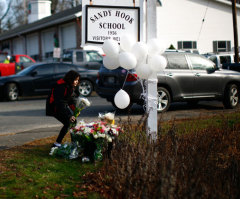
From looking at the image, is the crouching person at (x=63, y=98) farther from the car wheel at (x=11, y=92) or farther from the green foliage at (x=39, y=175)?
the car wheel at (x=11, y=92)

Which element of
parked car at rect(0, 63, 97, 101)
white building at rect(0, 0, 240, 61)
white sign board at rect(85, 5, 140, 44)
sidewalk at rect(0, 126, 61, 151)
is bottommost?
sidewalk at rect(0, 126, 61, 151)

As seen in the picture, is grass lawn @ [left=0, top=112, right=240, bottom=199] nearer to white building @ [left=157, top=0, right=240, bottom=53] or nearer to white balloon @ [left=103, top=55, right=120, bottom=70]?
white balloon @ [left=103, top=55, right=120, bottom=70]

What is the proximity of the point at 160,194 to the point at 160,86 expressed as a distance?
8450 millimetres

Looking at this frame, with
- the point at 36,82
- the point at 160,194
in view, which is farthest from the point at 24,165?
the point at 36,82

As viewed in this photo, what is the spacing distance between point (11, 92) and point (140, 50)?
40.5 ft

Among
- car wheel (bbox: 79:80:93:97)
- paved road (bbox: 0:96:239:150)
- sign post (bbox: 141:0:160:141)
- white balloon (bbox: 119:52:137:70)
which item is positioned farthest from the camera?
car wheel (bbox: 79:80:93:97)

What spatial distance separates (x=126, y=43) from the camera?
6.28 metres

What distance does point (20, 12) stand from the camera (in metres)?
76.6

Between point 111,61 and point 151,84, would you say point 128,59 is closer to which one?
point 111,61

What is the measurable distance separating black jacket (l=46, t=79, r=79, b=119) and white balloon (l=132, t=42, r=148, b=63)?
1.49 m

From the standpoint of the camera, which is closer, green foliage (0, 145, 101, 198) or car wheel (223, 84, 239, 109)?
green foliage (0, 145, 101, 198)

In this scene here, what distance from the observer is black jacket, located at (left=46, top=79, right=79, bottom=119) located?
7094 millimetres

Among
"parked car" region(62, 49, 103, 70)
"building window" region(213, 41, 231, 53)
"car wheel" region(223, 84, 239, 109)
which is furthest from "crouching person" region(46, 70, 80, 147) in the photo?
"building window" region(213, 41, 231, 53)

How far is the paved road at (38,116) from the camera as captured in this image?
8.91 m
